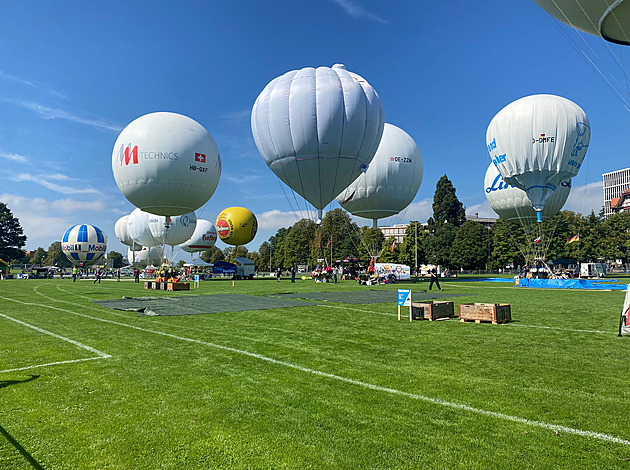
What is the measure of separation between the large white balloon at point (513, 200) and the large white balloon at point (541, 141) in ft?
30.0

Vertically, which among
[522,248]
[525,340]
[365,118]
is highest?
[365,118]

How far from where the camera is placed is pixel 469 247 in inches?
3268

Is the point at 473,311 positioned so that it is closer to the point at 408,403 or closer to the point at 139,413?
the point at 408,403

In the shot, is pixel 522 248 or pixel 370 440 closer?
pixel 370 440

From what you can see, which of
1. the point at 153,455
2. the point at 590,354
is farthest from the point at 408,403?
the point at 590,354

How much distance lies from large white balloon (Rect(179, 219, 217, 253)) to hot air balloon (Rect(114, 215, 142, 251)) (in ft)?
37.4

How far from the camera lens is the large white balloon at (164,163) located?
33.0 metres

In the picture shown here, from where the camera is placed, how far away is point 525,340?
36.7 ft

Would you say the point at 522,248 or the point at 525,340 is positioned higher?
the point at 522,248

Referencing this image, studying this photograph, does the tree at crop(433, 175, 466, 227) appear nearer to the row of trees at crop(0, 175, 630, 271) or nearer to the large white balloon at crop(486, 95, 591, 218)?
the row of trees at crop(0, 175, 630, 271)

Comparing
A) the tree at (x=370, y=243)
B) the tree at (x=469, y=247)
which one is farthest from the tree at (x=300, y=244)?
the tree at (x=469, y=247)

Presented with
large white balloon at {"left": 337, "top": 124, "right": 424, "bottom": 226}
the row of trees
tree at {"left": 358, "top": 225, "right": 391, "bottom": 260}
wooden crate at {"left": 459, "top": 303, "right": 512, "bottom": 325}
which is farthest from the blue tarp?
tree at {"left": 358, "top": 225, "right": 391, "bottom": 260}

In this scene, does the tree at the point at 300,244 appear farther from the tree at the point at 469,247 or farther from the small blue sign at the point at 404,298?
the small blue sign at the point at 404,298

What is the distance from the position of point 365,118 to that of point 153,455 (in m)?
27.9
